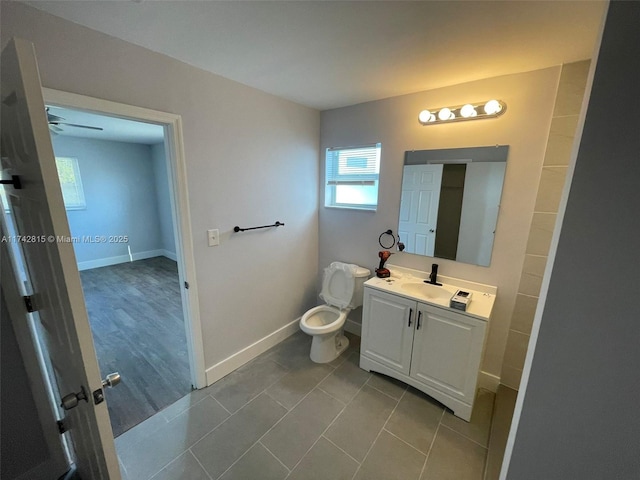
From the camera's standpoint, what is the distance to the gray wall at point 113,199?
440 cm

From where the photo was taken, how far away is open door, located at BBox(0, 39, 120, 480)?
25.4 inches

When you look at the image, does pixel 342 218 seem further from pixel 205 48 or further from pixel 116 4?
pixel 116 4

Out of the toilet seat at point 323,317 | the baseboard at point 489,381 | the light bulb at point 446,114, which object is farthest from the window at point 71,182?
the baseboard at point 489,381

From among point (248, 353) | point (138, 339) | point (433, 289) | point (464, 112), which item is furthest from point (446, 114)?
point (138, 339)

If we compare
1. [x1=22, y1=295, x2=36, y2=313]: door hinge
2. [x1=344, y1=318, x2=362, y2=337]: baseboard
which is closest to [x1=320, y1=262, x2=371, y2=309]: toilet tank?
[x1=344, y1=318, x2=362, y2=337]: baseboard

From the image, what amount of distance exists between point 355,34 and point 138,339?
3.14 metres

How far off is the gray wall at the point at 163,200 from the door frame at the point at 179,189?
3.62 m

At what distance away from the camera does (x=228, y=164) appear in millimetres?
1928

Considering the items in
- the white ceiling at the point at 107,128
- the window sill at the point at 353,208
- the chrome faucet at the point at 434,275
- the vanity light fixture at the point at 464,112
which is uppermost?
the white ceiling at the point at 107,128

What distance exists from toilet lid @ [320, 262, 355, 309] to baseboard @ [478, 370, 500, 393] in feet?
4.00

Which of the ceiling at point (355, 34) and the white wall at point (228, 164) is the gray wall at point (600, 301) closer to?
the ceiling at point (355, 34)

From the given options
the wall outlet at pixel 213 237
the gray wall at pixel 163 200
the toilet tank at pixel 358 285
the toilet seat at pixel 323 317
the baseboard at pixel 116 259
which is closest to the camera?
the wall outlet at pixel 213 237

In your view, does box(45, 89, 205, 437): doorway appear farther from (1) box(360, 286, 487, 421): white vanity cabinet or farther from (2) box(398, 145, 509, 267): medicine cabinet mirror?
(2) box(398, 145, 509, 267): medicine cabinet mirror

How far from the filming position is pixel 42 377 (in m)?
1.30
